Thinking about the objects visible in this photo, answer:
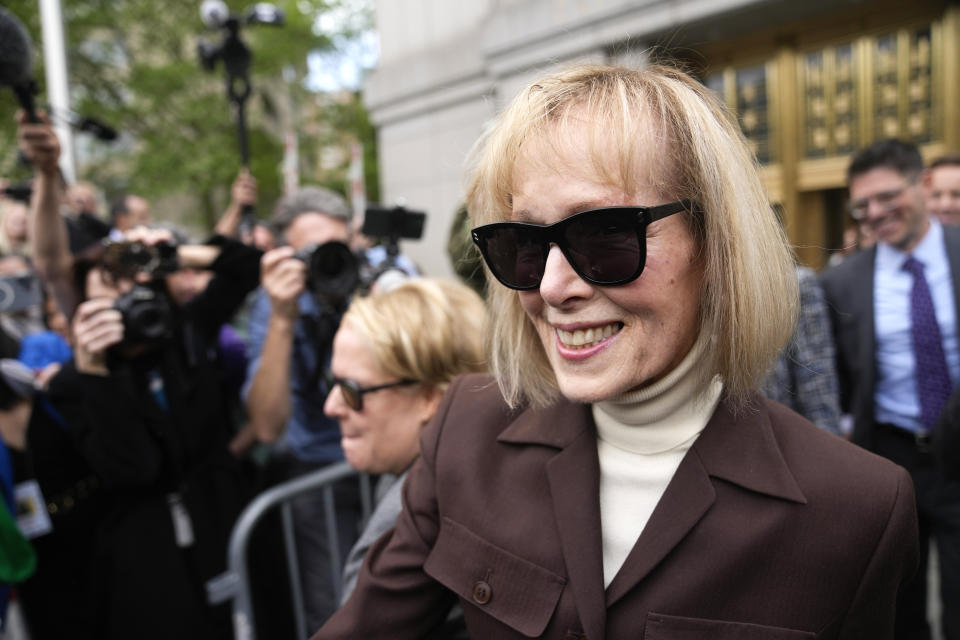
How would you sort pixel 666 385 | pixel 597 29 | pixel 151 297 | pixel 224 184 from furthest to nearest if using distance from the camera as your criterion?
1. pixel 224 184
2. pixel 597 29
3. pixel 151 297
4. pixel 666 385

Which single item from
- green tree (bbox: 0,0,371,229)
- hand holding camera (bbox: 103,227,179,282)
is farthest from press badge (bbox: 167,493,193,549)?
green tree (bbox: 0,0,371,229)

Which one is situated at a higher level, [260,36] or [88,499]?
[260,36]

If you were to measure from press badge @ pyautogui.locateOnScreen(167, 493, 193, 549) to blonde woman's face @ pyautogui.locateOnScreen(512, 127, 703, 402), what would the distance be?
2.18m

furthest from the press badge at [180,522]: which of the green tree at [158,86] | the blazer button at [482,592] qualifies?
the green tree at [158,86]

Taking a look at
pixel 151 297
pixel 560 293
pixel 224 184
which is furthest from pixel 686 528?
pixel 224 184

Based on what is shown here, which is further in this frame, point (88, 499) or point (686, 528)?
point (88, 499)

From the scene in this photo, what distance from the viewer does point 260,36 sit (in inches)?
591

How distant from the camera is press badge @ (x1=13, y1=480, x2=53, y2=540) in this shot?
2.75 metres

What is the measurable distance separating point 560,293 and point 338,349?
114 cm

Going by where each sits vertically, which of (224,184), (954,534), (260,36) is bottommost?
(954,534)

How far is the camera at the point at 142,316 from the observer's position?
265 cm

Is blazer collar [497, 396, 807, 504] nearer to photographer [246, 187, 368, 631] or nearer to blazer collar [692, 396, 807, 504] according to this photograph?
blazer collar [692, 396, 807, 504]

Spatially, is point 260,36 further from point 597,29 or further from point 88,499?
point 88,499

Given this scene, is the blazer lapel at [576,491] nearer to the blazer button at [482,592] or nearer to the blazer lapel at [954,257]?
the blazer button at [482,592]
